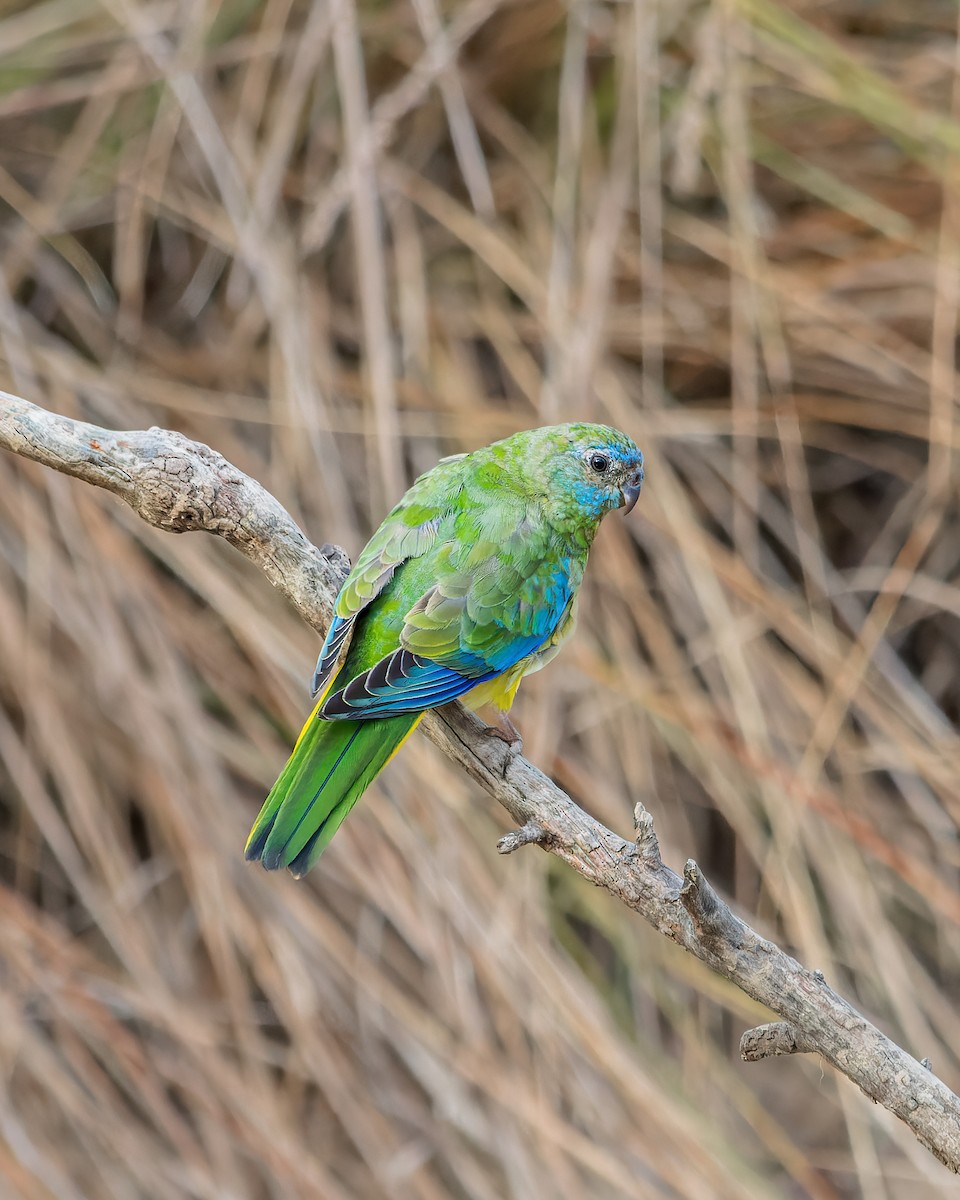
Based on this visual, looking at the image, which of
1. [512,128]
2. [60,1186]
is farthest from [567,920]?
[512,128]

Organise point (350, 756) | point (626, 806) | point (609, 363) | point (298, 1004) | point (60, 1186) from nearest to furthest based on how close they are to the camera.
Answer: point (350, 756) < point (60, 1186) < point (298, 1004) < point (626, 806) < point (609, 363)

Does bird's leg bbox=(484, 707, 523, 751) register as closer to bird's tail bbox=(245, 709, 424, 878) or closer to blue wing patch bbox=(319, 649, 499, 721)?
blue wing patch bbox=(319, 649, 499, 721)

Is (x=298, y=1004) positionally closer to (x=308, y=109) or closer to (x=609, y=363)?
(x=609, y=363)

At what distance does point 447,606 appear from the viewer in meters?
2.23

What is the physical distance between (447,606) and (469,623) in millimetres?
53

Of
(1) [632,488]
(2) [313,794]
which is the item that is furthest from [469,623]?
(1) [632,488]

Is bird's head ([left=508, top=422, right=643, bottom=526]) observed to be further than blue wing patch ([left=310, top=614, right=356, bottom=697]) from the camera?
Yes

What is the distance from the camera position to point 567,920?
332 centimetres

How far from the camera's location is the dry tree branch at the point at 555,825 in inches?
58.5

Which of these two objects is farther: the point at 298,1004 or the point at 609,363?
the point at 609,363

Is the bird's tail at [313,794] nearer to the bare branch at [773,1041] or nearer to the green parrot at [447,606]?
the green parrot at [447,606]

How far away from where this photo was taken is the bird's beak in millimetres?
2580

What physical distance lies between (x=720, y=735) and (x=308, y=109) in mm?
2117

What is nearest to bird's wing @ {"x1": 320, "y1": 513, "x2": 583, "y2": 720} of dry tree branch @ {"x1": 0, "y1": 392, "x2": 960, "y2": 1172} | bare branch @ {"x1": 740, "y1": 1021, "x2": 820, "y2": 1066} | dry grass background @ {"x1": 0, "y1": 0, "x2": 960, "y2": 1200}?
dry tree branch @ {"x1": 0, "y1": 392, "x2": 960, "y2": 1172}
